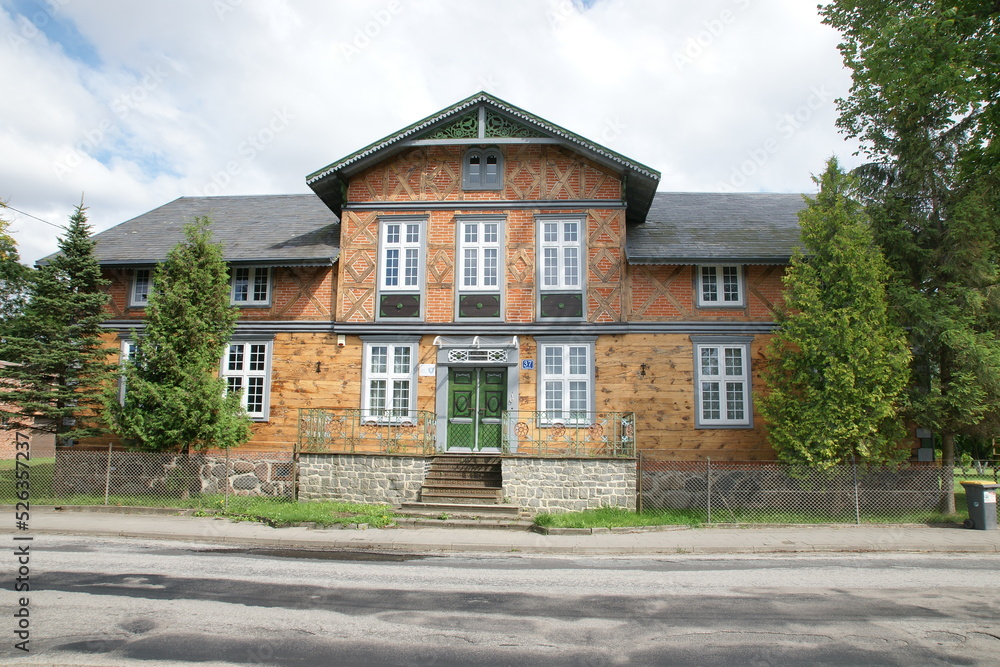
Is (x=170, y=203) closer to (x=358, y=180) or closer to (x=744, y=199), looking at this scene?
(x=358, y=180)

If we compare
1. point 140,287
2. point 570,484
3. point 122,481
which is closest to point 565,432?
point 570,484

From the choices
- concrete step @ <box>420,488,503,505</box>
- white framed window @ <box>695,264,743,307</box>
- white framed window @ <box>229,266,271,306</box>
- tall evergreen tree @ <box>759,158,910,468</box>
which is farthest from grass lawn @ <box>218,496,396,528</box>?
white framed window @ <box>695,264,743,307</box>

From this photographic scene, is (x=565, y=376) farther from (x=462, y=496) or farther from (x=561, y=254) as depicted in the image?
(x=462, y=496)

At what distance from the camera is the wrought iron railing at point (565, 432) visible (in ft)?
51.9

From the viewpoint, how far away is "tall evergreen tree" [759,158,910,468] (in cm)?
1392

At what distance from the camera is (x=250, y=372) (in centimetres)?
1792

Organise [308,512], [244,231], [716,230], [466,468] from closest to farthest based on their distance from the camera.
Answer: [308,512], [466,468], [716,230], [244,231]

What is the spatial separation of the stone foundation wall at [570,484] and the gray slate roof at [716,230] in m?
5.69

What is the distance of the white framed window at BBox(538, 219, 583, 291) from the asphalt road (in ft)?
27.7

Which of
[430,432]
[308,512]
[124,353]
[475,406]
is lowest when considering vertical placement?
[308,512]

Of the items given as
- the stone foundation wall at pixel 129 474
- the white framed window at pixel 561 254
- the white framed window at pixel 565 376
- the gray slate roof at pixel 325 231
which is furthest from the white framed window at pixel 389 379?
the white framed window at pixel 561 254

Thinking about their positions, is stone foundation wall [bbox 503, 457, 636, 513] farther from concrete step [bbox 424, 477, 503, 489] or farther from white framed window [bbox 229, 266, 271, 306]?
white framed window [bbox 229, 266, 271, 306]

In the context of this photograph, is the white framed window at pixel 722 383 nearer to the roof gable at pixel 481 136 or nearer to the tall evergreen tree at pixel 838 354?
the tall evergreen tree at pixel 838 354

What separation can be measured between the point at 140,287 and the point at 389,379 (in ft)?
26.3
